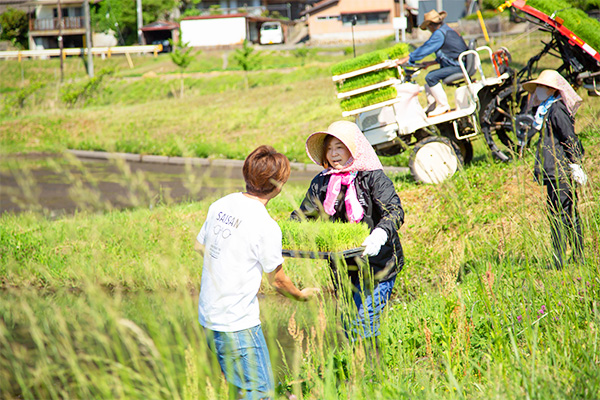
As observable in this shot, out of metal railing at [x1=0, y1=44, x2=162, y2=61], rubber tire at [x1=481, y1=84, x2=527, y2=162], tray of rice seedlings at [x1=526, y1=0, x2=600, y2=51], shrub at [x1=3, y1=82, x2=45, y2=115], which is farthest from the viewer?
metal railing at [x1=0, y1=44, x2=162, y2=61]

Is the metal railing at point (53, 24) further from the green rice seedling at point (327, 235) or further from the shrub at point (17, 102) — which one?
the green rice seedling at point (327, 235)

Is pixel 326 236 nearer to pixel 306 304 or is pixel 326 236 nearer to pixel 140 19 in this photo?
pixel 306 304

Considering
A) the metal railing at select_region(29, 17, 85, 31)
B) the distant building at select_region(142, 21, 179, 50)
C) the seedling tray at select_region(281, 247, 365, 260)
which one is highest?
the metal railing at select_region(29, 17, 85, 31)

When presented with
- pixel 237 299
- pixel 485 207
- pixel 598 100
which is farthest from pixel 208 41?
pixel 237 299

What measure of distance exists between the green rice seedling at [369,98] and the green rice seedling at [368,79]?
0.42 feet

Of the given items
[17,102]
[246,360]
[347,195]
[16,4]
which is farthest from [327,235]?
[16,4]

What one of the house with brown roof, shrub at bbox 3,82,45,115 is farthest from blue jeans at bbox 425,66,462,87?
the house with brown roof

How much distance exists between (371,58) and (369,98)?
51cm

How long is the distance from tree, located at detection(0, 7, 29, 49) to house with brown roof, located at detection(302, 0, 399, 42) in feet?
99.8

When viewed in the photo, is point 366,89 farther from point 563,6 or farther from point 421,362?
point 421,362

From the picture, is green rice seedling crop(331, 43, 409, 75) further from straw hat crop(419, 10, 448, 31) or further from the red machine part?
the red machine part

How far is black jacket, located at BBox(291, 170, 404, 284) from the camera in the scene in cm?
388

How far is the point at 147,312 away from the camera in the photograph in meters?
2.58

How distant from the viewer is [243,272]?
3.12 m
